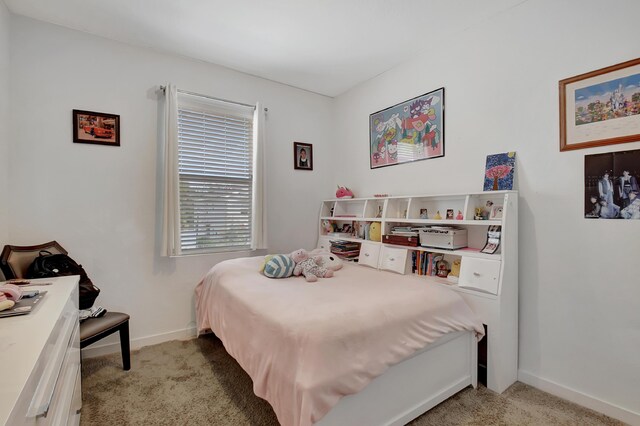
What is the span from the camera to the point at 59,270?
207 cm

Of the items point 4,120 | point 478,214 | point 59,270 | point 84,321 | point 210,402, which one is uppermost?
point 4,120

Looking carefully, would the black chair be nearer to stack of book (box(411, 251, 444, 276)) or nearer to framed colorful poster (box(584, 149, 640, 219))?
stack of book (box(411, 251, 444, 276))

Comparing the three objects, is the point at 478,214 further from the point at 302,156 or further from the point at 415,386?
the point at 302,156

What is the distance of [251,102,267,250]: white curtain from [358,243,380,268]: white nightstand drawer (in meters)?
1.01

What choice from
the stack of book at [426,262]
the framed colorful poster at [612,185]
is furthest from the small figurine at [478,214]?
the framed colorful poster at [612,185]

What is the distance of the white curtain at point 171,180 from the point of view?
2605 millimetres

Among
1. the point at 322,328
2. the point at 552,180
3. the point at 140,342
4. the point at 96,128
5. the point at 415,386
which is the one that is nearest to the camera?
the point at 322,328

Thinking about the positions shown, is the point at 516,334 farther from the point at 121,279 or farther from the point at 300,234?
the point at 121,279

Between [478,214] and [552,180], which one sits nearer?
[552,180]

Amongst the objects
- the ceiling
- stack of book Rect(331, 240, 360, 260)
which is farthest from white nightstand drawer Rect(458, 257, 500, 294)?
the ceiling

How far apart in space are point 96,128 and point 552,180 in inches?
136

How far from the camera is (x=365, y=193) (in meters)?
3.38

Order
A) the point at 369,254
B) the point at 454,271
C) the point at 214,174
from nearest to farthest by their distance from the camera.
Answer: the point at 454,271 < the point at 369,254 < the point at 214,174

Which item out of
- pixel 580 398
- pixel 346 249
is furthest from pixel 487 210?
pixel 346 249
